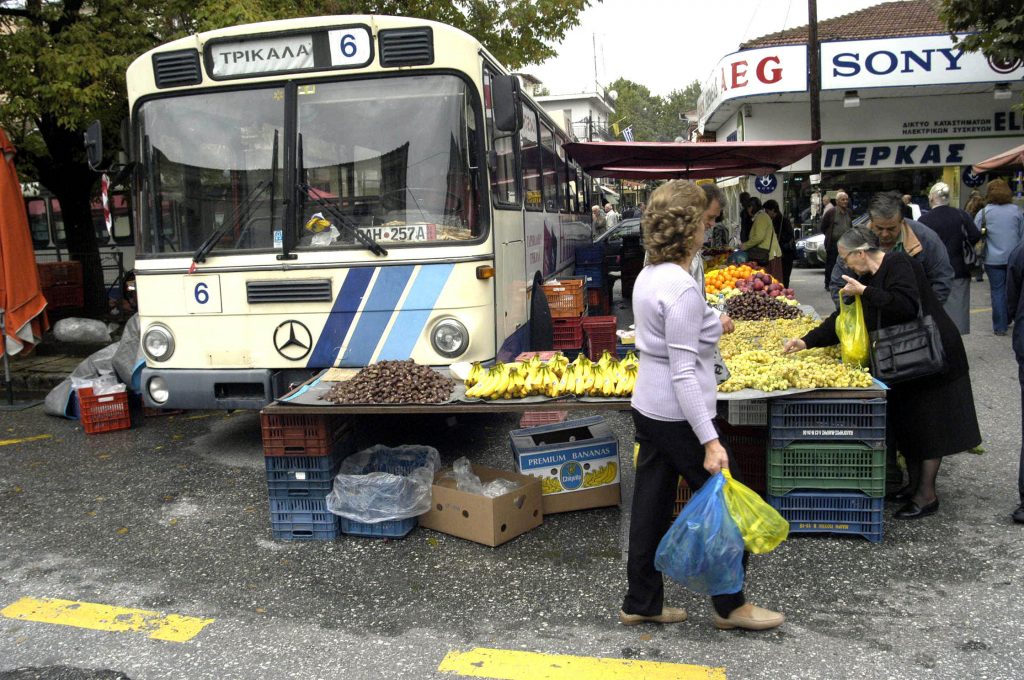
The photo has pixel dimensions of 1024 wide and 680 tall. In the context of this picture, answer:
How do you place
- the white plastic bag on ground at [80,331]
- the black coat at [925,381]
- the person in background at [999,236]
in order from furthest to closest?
the white plastic bag on ground at [80,331] < the person in background at [999,236] < the black coat at [925,381]

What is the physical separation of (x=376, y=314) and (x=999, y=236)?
29.6 ft

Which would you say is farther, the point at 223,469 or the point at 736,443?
the point at 223,469

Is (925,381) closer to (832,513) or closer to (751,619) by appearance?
(832,513)

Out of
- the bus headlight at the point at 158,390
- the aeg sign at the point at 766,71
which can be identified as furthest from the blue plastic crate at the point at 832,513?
the aeg sign at the point at 766,71

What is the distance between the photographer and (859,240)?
515 centimetres

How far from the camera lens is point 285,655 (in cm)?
401

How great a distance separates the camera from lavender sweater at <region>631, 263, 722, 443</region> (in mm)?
3605

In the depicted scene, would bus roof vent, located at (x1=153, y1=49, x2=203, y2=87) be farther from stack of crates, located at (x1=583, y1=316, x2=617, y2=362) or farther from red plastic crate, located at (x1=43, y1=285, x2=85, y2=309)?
red plastic crate, located at (x1=43, y1=285, x2=85, y2=309)

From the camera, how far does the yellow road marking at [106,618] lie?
429 centimetres

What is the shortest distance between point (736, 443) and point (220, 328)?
381 cm

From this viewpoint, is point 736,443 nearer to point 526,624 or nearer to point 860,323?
point 860,323

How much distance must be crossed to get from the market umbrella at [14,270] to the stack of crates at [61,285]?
7.41 meters

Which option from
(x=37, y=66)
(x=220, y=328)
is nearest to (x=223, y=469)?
(x=220, y=328)

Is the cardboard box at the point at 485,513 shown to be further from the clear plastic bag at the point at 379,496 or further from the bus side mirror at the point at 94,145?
the bus side mirror at the point at 94,145
